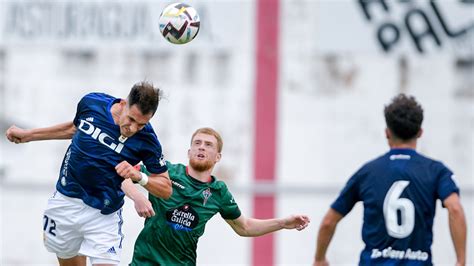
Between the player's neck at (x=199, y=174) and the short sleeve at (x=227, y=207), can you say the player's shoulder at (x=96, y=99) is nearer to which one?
the player's neck at (x=199, y=174)

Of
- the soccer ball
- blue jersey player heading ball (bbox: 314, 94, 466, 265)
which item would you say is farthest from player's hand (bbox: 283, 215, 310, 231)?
the soccer ball

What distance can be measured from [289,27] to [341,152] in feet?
5.98

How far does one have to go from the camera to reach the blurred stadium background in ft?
45.4

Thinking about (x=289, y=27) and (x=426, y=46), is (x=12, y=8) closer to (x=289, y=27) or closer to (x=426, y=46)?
(x=289, y=27)

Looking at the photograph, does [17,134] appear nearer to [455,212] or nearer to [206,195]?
[206,195]

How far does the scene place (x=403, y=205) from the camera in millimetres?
6676

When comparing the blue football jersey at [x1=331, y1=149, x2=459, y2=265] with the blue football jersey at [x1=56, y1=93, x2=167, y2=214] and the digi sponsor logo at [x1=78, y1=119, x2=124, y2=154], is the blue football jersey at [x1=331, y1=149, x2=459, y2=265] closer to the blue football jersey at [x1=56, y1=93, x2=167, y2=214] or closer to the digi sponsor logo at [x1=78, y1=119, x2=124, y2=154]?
the blue football jersey at [x1=56, y1=93, x2=167, y2=214]

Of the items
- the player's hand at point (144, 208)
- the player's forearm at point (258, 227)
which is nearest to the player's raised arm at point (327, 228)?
the player's forearm at point (258, 227)

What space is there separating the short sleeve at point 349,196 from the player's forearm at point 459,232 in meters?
0.68

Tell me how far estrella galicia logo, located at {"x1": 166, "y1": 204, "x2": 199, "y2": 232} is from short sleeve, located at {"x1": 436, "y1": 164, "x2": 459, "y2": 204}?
1806 millimetres

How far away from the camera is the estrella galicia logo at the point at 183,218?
7379 mm

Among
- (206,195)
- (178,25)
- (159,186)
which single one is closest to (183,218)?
(206,195)

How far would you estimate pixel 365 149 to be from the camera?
13.8 metres

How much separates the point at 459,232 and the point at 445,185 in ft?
1.04
